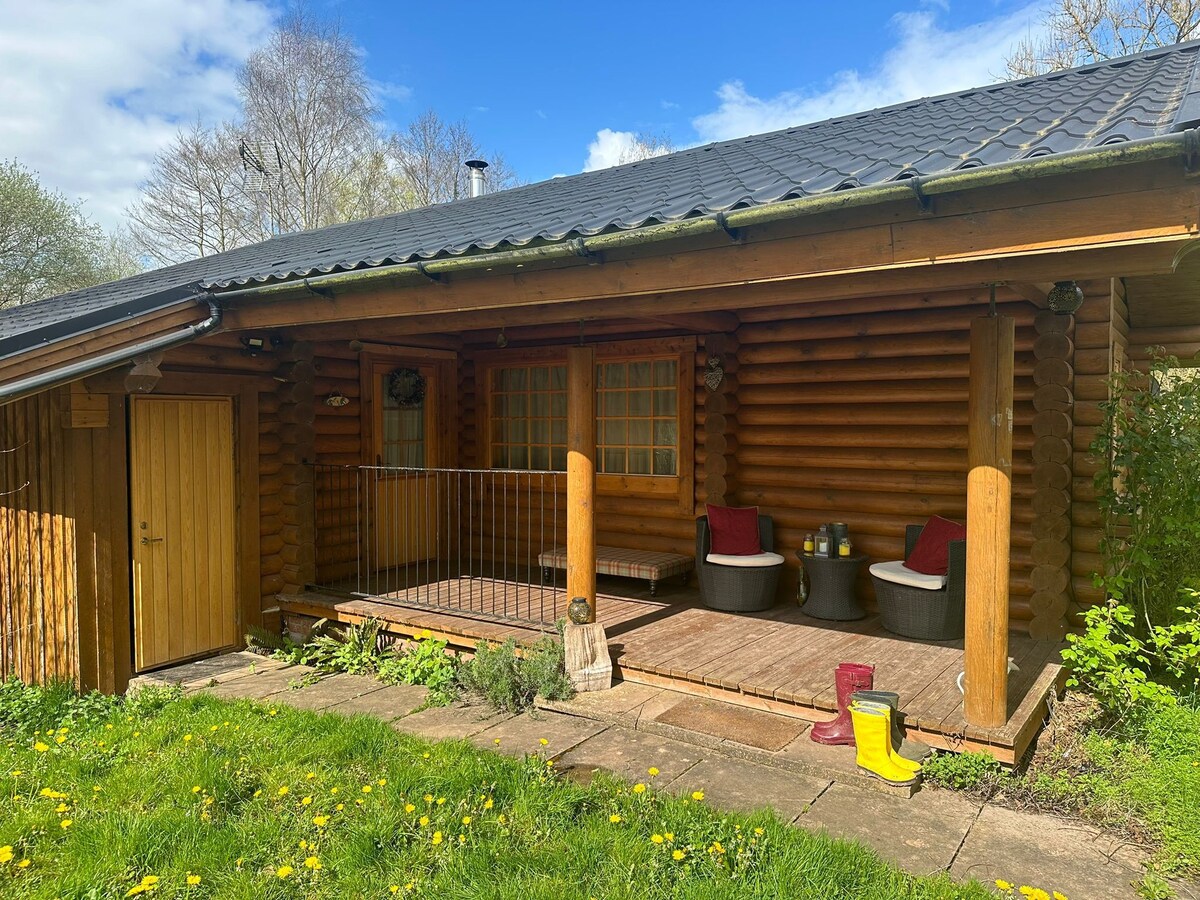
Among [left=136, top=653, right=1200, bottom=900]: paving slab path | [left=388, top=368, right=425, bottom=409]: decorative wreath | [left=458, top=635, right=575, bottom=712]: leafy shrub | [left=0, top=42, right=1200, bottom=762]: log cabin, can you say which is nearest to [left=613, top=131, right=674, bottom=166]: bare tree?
[left=0, top=42, right=1200, bottom=762]: log cabin

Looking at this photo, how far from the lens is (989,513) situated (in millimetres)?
3246

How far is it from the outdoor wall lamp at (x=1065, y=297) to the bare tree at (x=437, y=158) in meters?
18.0

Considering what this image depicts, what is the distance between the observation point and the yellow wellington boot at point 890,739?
3191 millimetres

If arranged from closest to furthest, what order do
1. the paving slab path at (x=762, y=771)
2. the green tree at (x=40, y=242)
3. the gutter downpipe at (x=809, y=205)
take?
the gutter downpipe at (x=809, y=205) → the paving slab path at (x=762, y=771) → the green tree at (x=40, y=242)

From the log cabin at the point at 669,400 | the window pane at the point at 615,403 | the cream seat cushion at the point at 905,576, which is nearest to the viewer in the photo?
the log cabin at the point at 669,400

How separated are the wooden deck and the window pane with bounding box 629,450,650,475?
1.12 meters

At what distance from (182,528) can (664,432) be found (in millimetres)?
4009

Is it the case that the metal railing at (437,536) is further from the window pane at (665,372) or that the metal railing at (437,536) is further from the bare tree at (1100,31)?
the bare tree at (1100,31)

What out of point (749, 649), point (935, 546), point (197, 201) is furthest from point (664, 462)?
point (197, 201)

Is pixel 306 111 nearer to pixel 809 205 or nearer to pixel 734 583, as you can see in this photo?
pixel 734 583

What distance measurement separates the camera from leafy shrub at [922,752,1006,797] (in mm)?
3160

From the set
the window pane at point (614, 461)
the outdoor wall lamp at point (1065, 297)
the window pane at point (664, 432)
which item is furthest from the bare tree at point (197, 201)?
the outdoor wall lamp at point (1065, 297)

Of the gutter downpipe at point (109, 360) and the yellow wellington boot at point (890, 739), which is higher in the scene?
the gutter downpipe at point (109, 360)

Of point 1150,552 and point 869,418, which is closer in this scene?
point 1150,552
